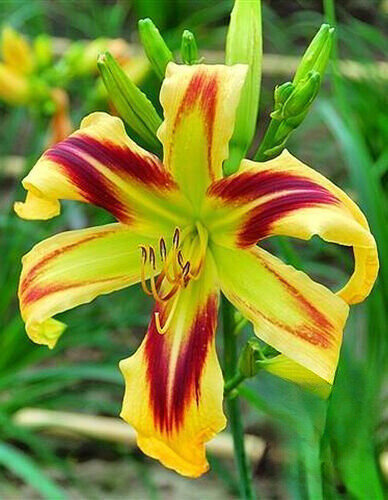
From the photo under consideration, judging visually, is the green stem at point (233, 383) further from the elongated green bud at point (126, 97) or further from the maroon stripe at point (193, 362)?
the elongated green bud at point (126, 97)

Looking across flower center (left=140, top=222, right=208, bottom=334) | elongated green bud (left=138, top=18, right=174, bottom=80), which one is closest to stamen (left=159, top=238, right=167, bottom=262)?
flower center (left=140, top=222, right=208, bottom=334)

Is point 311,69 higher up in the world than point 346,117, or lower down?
higher up

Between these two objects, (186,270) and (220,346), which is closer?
(186,270)

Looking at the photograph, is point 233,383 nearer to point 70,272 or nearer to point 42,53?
point 70,272

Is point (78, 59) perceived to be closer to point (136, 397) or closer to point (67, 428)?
point (67, 428)

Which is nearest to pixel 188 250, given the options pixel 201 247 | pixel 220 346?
pixel 201 247

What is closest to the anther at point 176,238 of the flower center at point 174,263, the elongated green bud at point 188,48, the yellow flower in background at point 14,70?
the flower center at point 174,263

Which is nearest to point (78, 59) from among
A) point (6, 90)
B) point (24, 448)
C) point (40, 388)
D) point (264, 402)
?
point (6, 90)

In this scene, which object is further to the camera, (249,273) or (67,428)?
(67,428)
